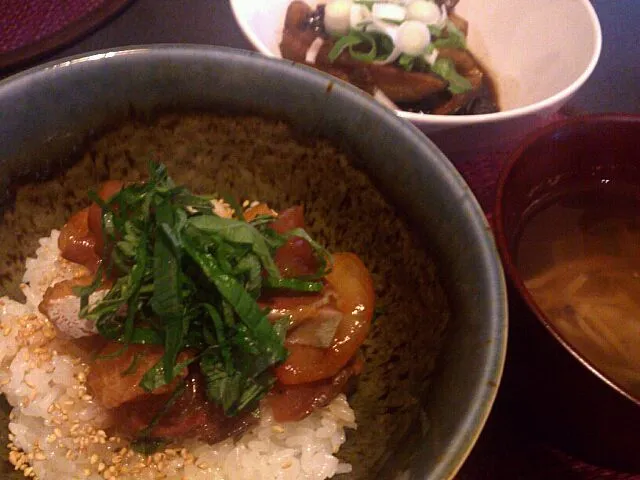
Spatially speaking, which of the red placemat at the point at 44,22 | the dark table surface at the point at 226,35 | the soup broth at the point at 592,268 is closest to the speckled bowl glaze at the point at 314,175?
the soup broth at the point at 592,268

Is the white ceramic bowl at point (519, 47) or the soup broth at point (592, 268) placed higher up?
the white ceramic bowl at point (519, 47)

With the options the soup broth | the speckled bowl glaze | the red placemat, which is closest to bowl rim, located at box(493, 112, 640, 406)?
the speckled bowl glaze

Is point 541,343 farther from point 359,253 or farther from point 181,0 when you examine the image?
point 181,0

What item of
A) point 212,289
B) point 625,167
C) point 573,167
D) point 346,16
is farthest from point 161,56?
point 625,167

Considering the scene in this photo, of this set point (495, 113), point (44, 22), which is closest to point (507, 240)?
point (495, 113)

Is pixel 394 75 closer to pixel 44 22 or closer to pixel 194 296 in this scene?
pixel 194 296

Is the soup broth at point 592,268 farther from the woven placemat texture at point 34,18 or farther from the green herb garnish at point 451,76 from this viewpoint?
the woven placemat texture at point 34,18
